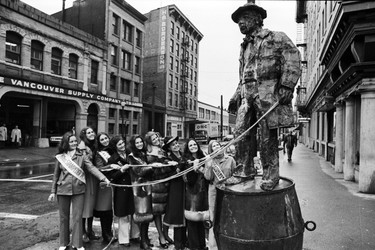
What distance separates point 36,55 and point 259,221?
968 inches

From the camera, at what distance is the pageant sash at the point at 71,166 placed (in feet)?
14.8

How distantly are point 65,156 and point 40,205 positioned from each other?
12.2 feet

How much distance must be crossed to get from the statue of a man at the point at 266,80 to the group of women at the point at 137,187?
0.92m

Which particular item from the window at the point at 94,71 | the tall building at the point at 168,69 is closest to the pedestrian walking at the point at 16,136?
the window at the point at 94,71

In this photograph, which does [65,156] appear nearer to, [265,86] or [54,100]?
[265,86]

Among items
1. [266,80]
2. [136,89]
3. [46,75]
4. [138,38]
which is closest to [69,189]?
[266,80]

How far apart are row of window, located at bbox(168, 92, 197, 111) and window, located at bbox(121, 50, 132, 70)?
1264cm

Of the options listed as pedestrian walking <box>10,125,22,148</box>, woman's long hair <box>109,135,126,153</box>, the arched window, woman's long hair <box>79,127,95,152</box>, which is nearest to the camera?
woman's long hair <box>109,135,126,153</box>

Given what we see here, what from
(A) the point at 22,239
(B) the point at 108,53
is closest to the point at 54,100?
(B) the point at 108,53

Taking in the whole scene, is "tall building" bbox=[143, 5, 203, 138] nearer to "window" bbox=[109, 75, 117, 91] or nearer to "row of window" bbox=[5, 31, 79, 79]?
"window" bbox=[109, 75, 117, 91]

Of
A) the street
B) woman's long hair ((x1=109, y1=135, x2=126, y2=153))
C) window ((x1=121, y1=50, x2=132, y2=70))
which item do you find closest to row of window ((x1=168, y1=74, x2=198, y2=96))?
window ((x1=121, y1=50, x2=132, y2=70))

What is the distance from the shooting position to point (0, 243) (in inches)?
192

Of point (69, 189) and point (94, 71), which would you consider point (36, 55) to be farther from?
point (69, 189)

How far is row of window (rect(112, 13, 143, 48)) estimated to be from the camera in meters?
33.6
